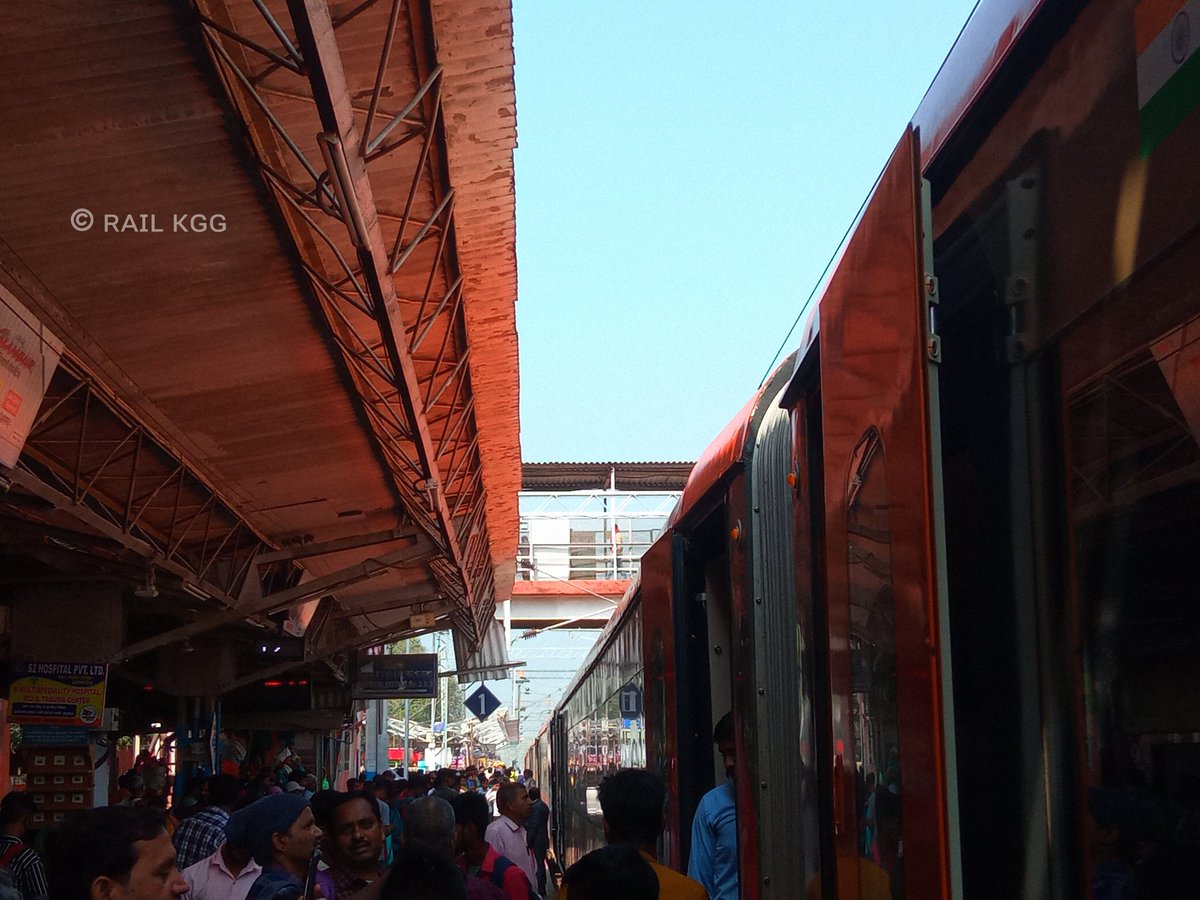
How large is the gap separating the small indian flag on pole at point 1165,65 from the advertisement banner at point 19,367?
730 centimetres

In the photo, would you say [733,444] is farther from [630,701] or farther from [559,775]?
[559,775]

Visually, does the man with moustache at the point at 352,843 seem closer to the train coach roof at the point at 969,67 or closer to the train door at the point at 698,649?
the train door at the point at 698,649

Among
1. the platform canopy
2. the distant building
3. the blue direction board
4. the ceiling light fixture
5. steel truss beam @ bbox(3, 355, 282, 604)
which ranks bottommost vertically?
the blue direction board

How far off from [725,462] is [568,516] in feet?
107

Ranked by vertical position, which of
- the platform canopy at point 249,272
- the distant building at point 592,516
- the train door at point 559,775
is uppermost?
the distant building at point 592,516

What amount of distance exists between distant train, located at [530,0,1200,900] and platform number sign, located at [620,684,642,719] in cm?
586

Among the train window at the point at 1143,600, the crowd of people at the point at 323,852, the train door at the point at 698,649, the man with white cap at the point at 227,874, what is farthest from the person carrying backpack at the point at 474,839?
the train window at the point at 1143,600

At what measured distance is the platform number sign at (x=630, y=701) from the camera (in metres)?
9.26

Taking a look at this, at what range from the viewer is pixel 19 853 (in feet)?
26.6

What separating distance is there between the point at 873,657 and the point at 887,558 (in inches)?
11.0

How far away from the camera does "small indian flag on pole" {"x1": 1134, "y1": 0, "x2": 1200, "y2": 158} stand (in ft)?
6.18

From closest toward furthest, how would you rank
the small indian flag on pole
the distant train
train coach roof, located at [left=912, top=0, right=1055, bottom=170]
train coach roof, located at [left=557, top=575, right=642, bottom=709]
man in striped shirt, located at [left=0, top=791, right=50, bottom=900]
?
1. the small indian flag on pole
2. the distant train
3. train coach roof, located at [left=912, top=0, right=1055, bottom=170]
4. man in striped shirt, located at [left=0, top=791, right=50, bottom=900]
5. train coach roof, located at [left=557, top=575, right=642, bottom=709]

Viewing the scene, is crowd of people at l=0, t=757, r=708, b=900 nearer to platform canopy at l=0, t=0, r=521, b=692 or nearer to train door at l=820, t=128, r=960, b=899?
train door at l=820, t=128, r=960, b=899

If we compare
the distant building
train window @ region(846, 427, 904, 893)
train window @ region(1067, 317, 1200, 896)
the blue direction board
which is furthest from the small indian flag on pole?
the distant building
